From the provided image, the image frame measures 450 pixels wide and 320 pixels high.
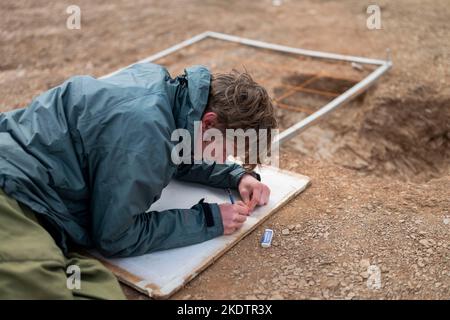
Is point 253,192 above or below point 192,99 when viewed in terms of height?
below

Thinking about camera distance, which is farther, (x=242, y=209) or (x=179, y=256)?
(x=242, y=209)

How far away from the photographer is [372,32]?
18.6 ft

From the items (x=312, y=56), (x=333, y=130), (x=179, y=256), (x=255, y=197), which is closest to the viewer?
(x=179, y=256)

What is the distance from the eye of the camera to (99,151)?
2.10 meters

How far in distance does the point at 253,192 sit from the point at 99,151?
93 cm

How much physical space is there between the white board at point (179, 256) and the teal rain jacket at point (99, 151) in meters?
0.09

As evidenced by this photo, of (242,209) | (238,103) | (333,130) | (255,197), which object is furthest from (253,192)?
(333,130)

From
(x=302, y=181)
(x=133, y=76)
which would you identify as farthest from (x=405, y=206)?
(x=133, y=76)

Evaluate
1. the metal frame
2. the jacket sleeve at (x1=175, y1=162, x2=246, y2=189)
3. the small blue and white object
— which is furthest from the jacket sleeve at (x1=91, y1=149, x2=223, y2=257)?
the metal frame

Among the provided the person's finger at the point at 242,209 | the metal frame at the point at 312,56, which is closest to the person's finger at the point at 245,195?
the person's finger at the point at 242,209

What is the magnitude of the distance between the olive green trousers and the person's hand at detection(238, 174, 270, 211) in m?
0.87

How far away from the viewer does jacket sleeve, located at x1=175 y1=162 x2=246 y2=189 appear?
9.12ft

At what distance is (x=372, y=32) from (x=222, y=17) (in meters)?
1.78

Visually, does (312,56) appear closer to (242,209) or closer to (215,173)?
(215,173)
